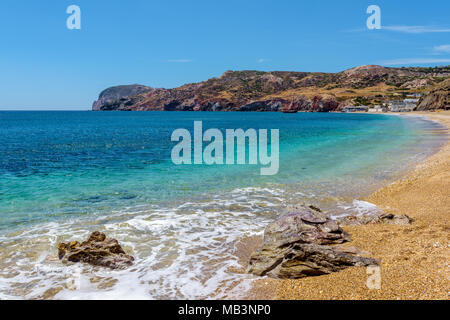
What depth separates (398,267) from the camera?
7.20 meters

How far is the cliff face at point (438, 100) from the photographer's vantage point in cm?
11931

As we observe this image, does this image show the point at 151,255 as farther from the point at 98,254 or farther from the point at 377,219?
the point at 377,219

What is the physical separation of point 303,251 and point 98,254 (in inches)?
216

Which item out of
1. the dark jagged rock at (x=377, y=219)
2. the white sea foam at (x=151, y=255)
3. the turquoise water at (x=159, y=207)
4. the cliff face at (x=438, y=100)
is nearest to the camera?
the white sea foam at (x=151, y=255)

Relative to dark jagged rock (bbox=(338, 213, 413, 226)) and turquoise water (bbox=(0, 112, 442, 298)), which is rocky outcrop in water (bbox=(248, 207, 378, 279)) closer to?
turquoise water (bbox=(0, 112, 442, 298))

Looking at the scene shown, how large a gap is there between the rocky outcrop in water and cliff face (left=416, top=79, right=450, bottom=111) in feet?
453

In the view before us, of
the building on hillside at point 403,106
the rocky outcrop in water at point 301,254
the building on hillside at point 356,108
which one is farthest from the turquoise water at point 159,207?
the building on hillside at point 356,108

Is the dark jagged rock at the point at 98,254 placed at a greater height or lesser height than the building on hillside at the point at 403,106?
lesser

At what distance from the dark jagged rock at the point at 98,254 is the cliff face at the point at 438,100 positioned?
142 meters

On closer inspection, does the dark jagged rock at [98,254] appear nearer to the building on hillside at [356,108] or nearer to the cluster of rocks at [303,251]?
the cluster of rocks at [303,251]

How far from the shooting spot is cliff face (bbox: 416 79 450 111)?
119312 mm

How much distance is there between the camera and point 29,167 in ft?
78.9

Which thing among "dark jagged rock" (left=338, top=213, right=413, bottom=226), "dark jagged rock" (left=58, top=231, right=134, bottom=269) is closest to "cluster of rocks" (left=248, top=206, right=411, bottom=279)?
"dark jagged rock" (left=338, top=213, right=413, bottom=226)
